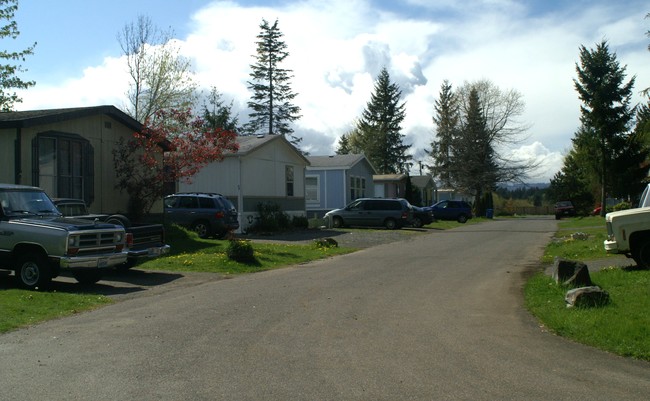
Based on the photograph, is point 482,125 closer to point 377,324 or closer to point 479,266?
point 479,266

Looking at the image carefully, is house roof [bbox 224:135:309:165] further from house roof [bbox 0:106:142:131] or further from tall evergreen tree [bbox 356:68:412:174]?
tall evergreen tree [bbox 356:68:412:174]

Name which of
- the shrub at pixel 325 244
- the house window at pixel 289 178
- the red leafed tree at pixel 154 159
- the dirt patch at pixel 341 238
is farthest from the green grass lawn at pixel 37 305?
the house window at pixel 289 178

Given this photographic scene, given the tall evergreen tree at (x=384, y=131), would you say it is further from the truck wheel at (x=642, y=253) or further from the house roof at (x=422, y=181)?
the truck wheel at (x=642, y=253)

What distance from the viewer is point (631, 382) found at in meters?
6.26

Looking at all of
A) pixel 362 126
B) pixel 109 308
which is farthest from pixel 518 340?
pixel 362 126

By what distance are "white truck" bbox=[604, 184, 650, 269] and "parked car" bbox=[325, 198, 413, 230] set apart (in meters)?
21.2

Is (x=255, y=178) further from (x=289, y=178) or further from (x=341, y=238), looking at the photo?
(x=341, y=238)

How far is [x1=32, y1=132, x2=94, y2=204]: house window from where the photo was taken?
18.0 meters

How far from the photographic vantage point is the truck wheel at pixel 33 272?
1256 cm

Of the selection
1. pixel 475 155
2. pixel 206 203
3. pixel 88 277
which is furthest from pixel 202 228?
pixel 475 155

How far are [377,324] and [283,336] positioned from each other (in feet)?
5.13

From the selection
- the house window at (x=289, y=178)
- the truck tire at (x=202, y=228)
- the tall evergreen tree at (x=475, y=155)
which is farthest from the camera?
the tall evergreen tree at (x=475, y=155)

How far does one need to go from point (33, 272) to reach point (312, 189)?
31.1 meters

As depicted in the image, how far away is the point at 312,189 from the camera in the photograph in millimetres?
43250
